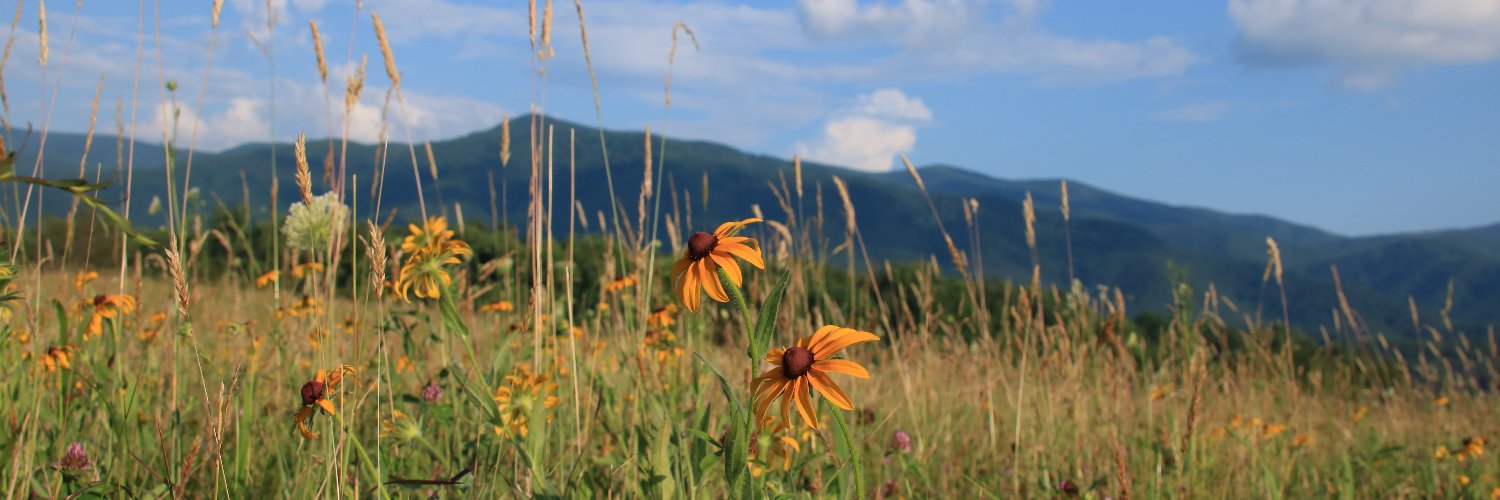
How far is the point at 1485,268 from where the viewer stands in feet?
494

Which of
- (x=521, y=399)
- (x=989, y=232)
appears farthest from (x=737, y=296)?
(x=989, y=232)

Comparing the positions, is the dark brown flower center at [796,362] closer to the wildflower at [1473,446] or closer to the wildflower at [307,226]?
the wildflower at [307,226]

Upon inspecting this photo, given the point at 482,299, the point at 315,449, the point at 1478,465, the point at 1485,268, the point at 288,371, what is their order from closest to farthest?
the point at 315,449 < the point at 288,371 < the point at 1478,465 < the point at 482,299 < the point at 1485,268

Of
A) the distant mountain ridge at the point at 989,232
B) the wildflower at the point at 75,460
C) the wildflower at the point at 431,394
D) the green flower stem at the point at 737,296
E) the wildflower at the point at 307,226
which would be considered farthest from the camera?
the distant mountain ridge at the point at 989,232

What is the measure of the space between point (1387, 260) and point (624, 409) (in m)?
224

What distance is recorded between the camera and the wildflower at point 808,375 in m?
0.86

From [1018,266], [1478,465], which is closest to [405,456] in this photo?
[1478,465]

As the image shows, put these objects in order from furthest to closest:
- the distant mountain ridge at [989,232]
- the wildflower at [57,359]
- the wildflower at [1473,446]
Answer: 1. the distant mountain ridge at [989,232]
2. the wildflower at [1473,446]
3. the wildflower at [57,359]

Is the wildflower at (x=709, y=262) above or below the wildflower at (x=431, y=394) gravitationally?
above

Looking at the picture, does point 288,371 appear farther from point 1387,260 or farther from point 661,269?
point 1387,260

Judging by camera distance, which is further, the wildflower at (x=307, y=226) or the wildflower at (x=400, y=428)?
the wildflower at (x=307, y=226)

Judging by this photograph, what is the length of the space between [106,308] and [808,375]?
188 centimetres

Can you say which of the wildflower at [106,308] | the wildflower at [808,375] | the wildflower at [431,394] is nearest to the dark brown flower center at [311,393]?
the wildflower at [431,394]

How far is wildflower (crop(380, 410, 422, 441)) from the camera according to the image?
141 cm
